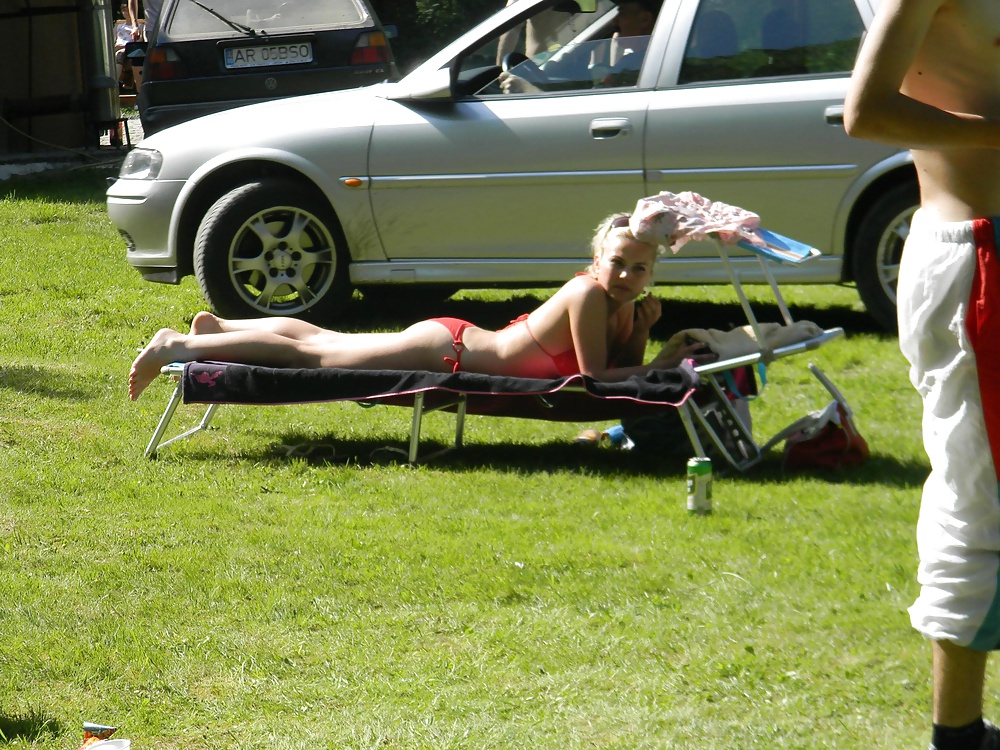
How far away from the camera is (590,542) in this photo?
15.3 feet

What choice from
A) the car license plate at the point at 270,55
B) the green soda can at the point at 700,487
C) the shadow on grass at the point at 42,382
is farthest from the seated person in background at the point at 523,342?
the car license plate at the point at 270,55

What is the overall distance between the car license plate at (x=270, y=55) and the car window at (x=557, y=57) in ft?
12.0

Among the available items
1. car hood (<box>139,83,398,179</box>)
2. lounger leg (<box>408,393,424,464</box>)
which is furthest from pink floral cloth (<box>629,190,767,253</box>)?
car hood (<box>139,83,398,179</box>)

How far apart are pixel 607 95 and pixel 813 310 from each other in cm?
199

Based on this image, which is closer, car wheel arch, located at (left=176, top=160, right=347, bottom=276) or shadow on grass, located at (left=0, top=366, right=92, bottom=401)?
shadow on grass, located at (left=0, top=366, right=92, bottom=401)

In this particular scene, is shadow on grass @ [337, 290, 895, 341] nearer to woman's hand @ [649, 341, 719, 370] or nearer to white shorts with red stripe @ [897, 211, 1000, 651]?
woman's hand @ [649, 341, 719, 370]

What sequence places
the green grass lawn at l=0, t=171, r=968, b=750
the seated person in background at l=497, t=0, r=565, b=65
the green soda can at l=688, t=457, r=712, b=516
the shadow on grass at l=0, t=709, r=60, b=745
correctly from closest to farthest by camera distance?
the shadow on grass at l=0, t=709, r=60, b=745
the green grass lawn at l=0, t=171, r=968, b=750
the green soda can at l=688, t=457, r=712, b=516
the seated person in background at l=497, t=0, r=565, b=65

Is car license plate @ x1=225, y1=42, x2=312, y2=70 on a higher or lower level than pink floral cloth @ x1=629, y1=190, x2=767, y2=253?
higher

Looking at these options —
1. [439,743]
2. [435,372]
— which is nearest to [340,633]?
[439,743]

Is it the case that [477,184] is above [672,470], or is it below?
above

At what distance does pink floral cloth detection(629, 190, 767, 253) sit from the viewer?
208 inches

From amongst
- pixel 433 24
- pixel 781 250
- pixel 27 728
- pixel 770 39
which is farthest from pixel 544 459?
pixel 433 24

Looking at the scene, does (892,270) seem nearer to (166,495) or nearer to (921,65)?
(166,495)

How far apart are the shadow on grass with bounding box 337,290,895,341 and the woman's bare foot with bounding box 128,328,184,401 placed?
2.30 metres
